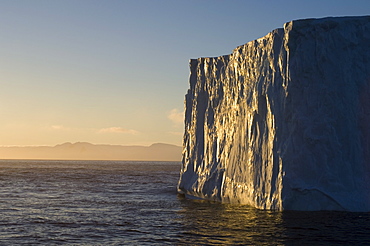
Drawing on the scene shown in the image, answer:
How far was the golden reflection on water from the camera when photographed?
1391 cm

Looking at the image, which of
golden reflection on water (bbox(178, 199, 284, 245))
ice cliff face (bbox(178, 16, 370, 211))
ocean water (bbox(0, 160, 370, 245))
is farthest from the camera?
ice cliff face (bbox(178, 16, 370, 211))

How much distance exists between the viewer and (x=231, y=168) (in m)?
22.4

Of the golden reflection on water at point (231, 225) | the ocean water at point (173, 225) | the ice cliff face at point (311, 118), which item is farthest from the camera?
the ice cliff face at point (311, 118)

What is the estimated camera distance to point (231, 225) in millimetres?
16344

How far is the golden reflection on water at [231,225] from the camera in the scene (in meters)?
13.9

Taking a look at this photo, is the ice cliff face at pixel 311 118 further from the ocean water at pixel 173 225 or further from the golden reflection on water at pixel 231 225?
the golden reflection on water at pixel 231 225

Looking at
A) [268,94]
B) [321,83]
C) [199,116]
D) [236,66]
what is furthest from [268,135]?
[199,116]

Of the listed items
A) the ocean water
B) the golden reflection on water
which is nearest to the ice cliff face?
the ocean water

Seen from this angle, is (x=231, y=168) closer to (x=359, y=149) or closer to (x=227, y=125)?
(x=227, y=125)

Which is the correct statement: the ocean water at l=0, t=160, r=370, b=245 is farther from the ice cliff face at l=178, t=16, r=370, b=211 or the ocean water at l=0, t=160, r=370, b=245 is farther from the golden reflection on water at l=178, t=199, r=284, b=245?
the ice cliff face at l=178, t=16, r=370, b=211

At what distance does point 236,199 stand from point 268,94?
5.30 m

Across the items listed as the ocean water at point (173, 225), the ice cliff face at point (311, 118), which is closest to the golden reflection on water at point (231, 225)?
the ocean water at point (173, 225)

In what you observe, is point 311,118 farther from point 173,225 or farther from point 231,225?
point 173,225

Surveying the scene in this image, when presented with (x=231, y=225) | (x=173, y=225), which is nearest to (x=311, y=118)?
(x=231, y=225)
